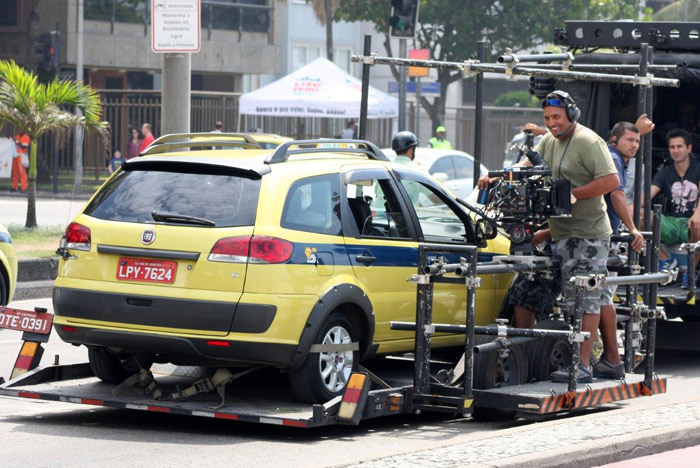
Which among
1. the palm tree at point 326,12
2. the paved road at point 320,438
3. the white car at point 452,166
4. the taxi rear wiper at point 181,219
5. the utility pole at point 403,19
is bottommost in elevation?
the paved road at point 320,438

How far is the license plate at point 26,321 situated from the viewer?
8680mm

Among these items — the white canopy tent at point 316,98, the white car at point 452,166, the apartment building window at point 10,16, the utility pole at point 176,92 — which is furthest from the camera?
the apartment building window at point 10,16

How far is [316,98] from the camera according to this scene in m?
32.0

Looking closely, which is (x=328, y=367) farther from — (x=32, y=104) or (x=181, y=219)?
(x=32, y=104)

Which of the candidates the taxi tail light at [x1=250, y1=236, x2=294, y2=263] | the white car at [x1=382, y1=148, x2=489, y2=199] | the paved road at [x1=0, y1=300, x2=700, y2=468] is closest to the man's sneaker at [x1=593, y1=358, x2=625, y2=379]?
the paved road at [x1=0, y1=300, x2=700, y2=468]

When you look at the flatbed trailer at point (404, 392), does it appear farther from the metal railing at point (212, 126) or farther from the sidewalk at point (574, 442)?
the metal railing at point (212, 126)

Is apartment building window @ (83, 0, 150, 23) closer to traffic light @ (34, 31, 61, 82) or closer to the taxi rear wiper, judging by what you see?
traffic light @ (34, 31, 61, 82)

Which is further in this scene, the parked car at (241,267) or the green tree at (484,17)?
the green tree at (484,17)

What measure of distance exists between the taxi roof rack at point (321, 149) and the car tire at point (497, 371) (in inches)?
61.0

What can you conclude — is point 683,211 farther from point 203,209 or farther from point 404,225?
point 203,209

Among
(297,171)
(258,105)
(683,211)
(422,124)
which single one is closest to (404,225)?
(297,171)

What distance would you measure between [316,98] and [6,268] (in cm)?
2010

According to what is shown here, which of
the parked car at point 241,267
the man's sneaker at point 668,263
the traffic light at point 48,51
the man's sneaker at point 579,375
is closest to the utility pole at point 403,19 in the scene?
the man's sneaker at point 668,263

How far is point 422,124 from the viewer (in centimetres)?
5384
